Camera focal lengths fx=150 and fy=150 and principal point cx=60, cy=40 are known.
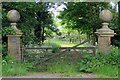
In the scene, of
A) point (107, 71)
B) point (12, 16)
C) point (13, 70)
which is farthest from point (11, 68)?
point (107, 71)

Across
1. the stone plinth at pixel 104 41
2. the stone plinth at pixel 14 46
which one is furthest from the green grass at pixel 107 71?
the stone plinth at pixel 14 46

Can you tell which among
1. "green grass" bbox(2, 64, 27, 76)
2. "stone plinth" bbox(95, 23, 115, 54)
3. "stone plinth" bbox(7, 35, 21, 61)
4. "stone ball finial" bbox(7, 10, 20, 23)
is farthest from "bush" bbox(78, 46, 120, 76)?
"stone ball finial" bbox(7, 10, 20, 23)

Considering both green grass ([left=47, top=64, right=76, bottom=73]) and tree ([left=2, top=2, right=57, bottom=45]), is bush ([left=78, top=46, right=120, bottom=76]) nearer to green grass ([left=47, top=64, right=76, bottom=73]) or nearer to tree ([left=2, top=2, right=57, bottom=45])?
green grass ([left=47, top=64, right=76, bottom=73])

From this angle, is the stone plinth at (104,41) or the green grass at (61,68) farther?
the stone plinth at (104,41)

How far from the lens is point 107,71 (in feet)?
19.4

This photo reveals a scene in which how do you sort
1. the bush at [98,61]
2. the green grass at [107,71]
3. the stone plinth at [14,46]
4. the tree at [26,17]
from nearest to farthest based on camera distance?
the green grass at [107,71] < the bush at [98,61] < the stone plinth at [14,46] < the tree at [26,17]

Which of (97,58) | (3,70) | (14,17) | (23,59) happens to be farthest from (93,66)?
(14,17)

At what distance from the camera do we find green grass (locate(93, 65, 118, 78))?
566 centimetres

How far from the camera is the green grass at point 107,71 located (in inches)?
223

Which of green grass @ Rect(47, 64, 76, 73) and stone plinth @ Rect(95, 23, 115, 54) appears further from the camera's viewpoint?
stone plinth @ Rect(95, 23, 115, 54)

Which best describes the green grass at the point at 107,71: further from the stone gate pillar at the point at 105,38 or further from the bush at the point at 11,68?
the bush at the point at 11,68

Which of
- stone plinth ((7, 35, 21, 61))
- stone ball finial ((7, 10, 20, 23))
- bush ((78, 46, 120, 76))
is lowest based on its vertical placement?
bush ((78, 46, 120, 76))

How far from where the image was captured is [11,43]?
672 cm

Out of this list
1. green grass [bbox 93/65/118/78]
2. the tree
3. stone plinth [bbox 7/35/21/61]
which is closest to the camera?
green grass [bbox 93/65/118/78]
